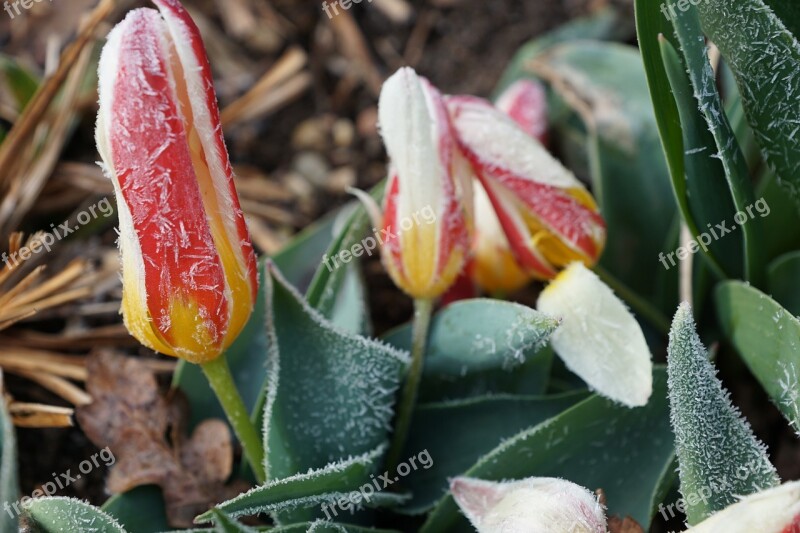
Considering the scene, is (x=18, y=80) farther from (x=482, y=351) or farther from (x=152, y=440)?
(x=482, y=351)

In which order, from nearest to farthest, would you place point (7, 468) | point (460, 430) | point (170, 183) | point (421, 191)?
point (7, 468) → point (170, 183) → point (421, 191) → point (460, 430)

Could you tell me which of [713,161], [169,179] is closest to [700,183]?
[713,161]

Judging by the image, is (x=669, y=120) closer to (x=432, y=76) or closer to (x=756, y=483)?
(x=756, y=483)

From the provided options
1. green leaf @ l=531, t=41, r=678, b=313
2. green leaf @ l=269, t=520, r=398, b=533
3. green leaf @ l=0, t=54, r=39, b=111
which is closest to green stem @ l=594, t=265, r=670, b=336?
green leaf @ l=531, t=41, r=678, b=313

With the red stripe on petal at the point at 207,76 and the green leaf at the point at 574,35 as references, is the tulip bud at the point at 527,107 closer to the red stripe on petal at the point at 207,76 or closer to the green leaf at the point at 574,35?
the green leaf at the point at 574,35

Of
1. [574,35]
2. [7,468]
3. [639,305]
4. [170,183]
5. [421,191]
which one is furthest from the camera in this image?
[574,35]

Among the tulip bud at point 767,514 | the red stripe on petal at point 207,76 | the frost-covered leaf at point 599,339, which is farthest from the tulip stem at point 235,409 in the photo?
the tulip bud at point 767,514

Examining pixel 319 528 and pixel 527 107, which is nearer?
pixel 319 528

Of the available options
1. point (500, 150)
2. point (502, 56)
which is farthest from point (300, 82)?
point (500, 150)
